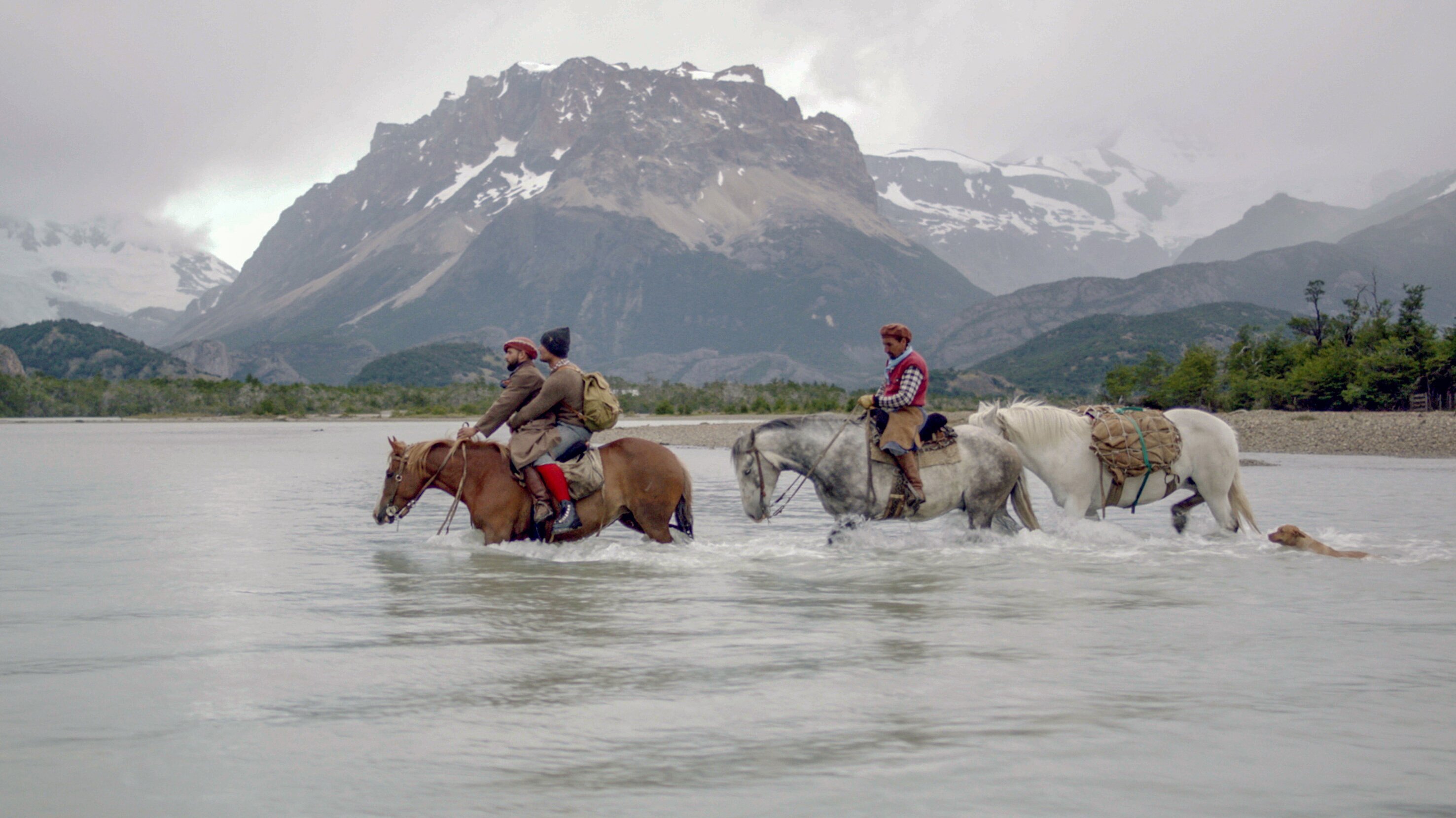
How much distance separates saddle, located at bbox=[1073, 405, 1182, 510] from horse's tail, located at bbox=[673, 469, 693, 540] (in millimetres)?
4109

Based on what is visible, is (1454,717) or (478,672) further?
(478,672)

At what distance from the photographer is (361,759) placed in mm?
4598

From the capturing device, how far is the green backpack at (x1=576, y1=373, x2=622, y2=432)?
9.73 meters

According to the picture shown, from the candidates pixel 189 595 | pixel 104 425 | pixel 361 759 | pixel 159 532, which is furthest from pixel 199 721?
pixel 104 425

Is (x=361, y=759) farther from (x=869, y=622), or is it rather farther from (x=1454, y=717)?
(x=1454, y=717)

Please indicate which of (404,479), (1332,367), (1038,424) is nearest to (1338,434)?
(1332,367)

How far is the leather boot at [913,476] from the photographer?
9.78 m

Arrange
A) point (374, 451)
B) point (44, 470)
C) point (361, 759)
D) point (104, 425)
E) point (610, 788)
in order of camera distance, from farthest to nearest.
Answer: point (104, 425), point (374, 451), point (44, 470), point (361, 759), point (610, 788)

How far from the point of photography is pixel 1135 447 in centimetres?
1026

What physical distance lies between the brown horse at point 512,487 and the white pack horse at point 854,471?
0.72 metres

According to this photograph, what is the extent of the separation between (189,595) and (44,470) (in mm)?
21111

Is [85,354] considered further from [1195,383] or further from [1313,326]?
[1313,326]

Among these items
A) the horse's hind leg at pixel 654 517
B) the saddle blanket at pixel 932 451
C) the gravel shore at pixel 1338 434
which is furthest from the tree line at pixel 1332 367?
the horse's hind leg at pixel 654 517

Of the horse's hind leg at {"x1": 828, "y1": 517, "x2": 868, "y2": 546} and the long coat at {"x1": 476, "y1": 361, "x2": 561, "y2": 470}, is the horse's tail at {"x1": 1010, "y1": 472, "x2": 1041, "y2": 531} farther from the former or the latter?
the long coat at {"x1": 476, "y1": 361, "x2": 561, "y2": 470}
